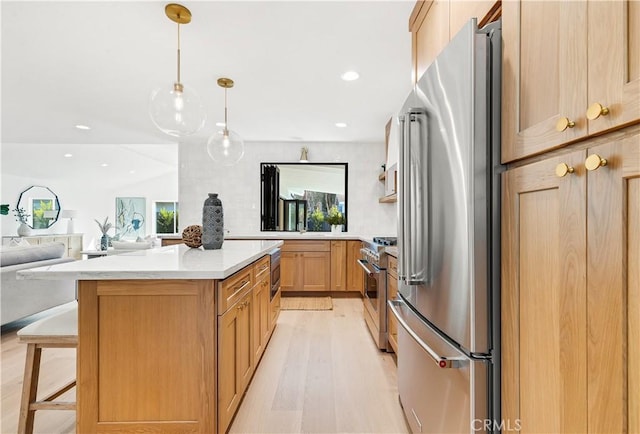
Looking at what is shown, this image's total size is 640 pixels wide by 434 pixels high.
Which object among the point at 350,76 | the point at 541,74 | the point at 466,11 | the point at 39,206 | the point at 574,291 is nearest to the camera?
the point at 574,291

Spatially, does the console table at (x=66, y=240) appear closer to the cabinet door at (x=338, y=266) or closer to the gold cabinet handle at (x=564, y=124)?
the cabinet door at (x=338, y=266)

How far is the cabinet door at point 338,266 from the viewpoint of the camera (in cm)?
472

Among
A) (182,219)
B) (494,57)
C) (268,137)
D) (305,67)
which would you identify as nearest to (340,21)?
(305,67)

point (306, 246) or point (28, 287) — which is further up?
point (306, 246)

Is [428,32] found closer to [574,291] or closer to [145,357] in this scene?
[574,291]

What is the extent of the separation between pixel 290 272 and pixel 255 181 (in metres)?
1.76

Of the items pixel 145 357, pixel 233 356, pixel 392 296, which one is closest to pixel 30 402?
pixel 145 357

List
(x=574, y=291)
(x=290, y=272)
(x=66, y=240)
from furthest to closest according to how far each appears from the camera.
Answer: (x=66, y=240)
(x=290, y=272)
(x=574, y=291)

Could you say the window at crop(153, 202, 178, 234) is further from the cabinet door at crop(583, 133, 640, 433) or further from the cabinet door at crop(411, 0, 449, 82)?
the cabinet door at crop(583, 133, 640, 433)

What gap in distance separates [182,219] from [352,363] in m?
4.10

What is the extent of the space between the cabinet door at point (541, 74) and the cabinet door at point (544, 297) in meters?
0.08

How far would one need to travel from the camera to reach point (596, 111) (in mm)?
665

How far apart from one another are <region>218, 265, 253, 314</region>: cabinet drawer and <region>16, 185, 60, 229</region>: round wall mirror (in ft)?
33.4

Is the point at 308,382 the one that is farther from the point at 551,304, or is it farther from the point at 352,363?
the point at 551,304
